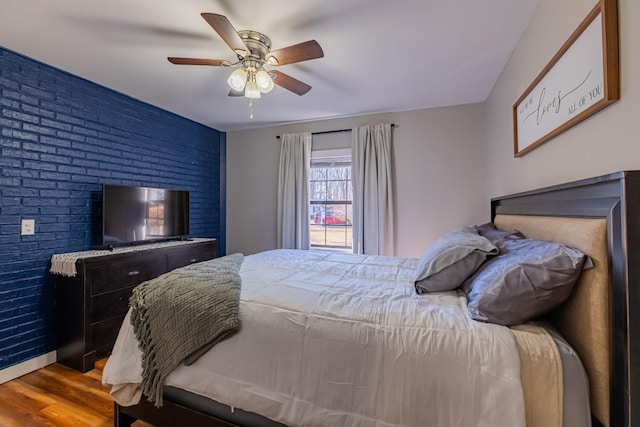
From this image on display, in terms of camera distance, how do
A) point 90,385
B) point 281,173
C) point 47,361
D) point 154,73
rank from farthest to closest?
point 281,173 → point 154,73 → point 47,361 → point 90,385

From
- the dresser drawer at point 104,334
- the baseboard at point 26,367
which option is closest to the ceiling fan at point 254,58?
the dresser drawer at point 104,334

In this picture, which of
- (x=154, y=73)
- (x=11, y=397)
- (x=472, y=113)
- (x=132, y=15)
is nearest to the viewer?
(x=132, y=15)

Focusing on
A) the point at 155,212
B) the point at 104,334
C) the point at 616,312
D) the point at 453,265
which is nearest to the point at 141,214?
the point at 155,212

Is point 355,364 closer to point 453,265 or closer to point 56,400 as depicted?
point 453,265

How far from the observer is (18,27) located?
1.82m

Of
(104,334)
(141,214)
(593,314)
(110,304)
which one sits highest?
(141,214)

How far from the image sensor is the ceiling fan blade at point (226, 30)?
1.39 m

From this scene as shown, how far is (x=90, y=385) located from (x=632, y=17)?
357cm

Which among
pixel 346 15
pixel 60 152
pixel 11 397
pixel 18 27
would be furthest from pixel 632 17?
pixel 11 397

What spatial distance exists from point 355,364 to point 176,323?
845mm

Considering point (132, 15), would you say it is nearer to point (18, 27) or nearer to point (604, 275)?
point (18, 27)

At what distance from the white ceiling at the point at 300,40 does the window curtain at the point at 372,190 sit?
21.5 inches

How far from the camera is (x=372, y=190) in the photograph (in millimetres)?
3404

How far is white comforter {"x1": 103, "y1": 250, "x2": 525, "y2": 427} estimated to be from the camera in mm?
899
